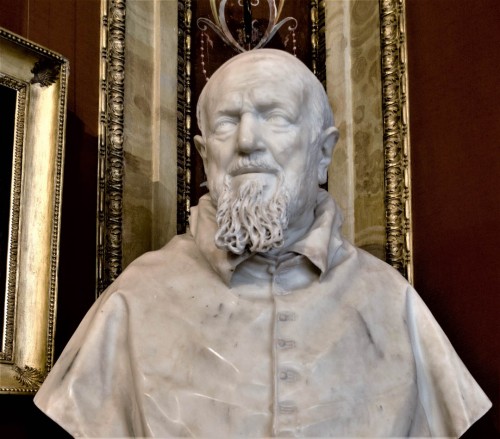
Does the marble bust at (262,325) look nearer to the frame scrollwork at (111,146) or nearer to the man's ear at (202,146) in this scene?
the man's ear at (202,146)

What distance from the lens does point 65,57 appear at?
9.53 ft

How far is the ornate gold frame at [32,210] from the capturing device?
105 inches

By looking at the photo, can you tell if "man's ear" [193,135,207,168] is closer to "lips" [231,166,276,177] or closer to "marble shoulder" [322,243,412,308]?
"lips" [231,166,276,177]

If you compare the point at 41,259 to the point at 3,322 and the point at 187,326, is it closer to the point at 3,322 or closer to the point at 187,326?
the point at 3,322

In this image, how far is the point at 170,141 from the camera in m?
3.23

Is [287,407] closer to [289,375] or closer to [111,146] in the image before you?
[289,375]

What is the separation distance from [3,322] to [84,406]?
50 cm

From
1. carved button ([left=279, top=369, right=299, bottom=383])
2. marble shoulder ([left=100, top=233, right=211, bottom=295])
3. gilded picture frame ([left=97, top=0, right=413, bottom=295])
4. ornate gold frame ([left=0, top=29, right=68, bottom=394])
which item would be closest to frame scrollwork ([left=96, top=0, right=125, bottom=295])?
gilded picture frame ([left=97, top=0, right=413, bottom=295])

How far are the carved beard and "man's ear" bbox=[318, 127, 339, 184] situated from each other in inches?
9.3

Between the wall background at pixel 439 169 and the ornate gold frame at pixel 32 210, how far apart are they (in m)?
0.13

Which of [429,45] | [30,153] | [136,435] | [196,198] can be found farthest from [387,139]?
[136,435]

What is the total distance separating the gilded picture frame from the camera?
9.92 ft

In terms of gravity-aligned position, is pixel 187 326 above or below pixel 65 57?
below

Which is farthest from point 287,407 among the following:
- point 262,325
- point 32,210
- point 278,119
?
point 32,210
